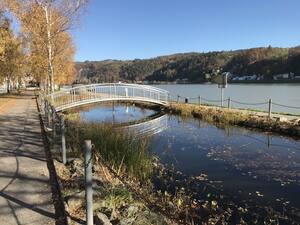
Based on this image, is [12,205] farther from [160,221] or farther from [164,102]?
[164,102]

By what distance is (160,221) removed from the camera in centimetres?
552

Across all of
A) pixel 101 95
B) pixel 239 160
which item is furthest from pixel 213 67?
pixel 239 160

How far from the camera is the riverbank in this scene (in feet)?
59.8

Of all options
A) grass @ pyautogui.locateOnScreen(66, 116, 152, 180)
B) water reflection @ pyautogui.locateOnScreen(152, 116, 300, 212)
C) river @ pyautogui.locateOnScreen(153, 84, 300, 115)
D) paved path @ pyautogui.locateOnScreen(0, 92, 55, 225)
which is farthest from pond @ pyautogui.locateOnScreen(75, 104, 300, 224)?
river @ pyautogui.locateOnScreen(153, 84, 300, 115)

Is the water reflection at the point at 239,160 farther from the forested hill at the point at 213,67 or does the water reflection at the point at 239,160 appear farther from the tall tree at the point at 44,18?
the forested hill at the point at 213,67

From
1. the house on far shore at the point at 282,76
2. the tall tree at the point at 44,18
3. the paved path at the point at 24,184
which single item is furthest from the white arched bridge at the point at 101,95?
the house on far shore at the point at 282,76

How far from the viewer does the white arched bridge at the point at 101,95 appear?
2750cm

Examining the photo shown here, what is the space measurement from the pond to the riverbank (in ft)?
2.69

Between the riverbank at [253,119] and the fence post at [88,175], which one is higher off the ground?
the fence post at [88,175]

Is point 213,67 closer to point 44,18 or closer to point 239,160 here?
point 44,18

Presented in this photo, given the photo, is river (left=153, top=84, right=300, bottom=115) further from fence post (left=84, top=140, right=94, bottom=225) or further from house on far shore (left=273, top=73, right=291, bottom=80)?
house on far shore (left=273, top=73, right=291, bottom=80)

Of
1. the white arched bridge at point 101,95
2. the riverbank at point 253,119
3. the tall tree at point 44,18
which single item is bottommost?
the riverbank at point 253,119

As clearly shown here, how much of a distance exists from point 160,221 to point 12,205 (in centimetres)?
239

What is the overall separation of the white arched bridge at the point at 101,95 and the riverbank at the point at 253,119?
5331mm
